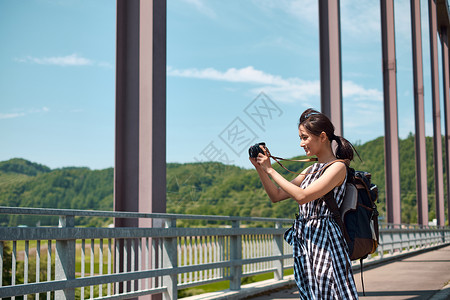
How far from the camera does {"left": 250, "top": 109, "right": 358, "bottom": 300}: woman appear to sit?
2539 mm

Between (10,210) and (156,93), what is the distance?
2.41m

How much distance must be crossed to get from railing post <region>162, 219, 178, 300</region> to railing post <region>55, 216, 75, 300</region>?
4.79 ft

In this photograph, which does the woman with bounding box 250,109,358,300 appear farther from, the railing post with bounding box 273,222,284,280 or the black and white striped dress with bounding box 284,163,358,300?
the railing post with bounding box 273,222,284,280

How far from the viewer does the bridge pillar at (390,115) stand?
1703cm

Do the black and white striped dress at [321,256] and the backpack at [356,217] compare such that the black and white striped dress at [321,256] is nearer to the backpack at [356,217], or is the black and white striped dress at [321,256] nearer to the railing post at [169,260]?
the backpack at [356,217]

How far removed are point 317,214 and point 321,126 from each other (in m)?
0.43

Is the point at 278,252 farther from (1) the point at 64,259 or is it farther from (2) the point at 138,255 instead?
(1) the point at 64,259

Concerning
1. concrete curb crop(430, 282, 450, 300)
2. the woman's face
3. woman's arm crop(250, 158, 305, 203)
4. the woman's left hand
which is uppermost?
the woman's face

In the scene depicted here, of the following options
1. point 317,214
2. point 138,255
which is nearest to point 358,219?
point 317,214

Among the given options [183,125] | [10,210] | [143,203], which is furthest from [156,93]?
[183,125]

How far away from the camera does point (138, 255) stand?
488 cm

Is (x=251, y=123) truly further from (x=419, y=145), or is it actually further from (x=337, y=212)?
(x=337, y=212)

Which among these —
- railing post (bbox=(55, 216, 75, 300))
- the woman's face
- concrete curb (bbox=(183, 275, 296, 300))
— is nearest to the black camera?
the woman's face

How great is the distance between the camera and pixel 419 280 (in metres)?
8.00
